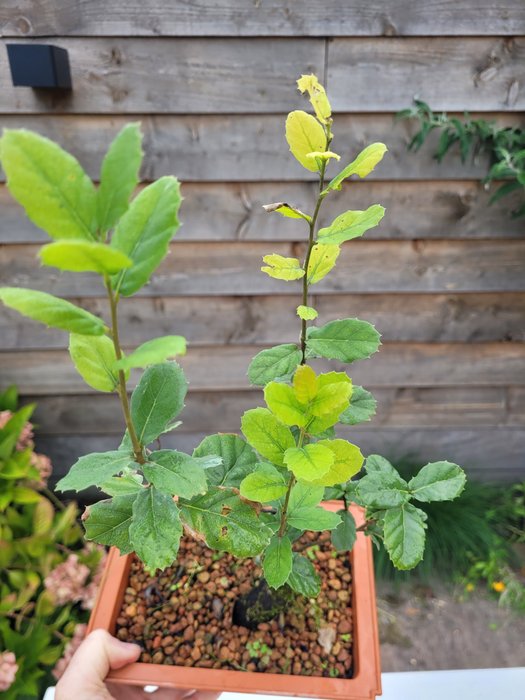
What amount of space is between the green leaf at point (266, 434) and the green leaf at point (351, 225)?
0.16 meters

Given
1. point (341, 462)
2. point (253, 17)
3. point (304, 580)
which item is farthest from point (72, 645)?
point (253, 17)

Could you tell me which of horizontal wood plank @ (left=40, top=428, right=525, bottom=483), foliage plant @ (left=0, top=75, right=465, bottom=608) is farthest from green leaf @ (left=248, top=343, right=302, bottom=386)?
horizontal wood plank @ (left=40, top=428, right=525, bottom=483)

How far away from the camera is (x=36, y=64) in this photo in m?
1.12

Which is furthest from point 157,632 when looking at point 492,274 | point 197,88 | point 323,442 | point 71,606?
point 492,274

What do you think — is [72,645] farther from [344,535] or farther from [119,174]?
[119,174]

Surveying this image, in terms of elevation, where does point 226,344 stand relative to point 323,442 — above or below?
below

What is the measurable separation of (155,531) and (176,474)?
0.21 feet

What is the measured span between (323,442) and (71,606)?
1.31 metres

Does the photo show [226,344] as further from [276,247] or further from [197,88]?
[197,88]

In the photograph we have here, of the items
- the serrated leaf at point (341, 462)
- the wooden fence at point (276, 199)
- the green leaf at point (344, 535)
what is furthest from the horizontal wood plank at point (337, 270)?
the serrated leaf at point (341, 462)

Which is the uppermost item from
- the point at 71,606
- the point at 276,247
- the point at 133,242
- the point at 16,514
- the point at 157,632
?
the point at 133,242

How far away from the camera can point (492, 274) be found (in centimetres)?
146

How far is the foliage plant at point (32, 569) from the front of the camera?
1286mm

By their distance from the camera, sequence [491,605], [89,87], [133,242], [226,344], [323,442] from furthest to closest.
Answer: [491,605], [226,344], [89,87], [323,442], [133,242]
